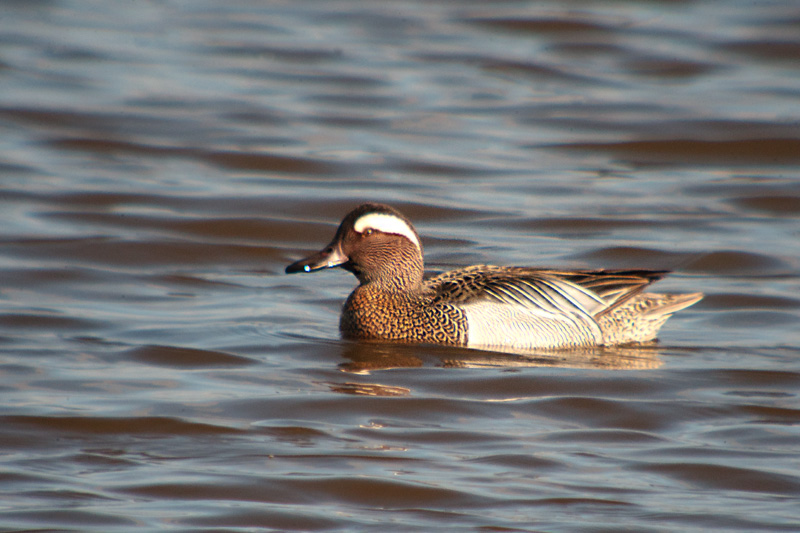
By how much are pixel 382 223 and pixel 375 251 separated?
195 mm

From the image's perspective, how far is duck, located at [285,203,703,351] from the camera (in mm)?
8117

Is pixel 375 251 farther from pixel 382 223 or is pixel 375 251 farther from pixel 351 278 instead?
pixel 351 278

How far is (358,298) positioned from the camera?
8.36 metres

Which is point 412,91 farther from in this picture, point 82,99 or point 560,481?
point 560,481

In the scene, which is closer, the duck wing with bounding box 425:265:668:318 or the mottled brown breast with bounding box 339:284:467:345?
the mottled brown breast with bounding box 339:284:467:345

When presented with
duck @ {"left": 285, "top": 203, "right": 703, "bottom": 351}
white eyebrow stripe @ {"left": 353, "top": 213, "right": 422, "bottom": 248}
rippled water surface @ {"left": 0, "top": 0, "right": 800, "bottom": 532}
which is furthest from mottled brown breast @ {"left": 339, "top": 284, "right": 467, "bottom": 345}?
white eyebrow stripe @ {"left": 353, "top": 213, "right": 422, "bottom": 248}

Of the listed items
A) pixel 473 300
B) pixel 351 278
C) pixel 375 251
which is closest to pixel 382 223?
pixel 375 251

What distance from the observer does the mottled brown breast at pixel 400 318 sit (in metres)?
8.09

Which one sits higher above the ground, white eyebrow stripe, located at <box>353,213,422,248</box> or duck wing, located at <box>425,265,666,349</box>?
white eyebrow stripe, located at <box>353,213,422,248</box>

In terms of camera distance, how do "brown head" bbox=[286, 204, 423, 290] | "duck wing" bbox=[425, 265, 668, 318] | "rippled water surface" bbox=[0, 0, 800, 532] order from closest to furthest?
"rippled water surface" bbox=[0, 0, 800, 532] < "duck wing" bbox=[425, 265, 668, 318] < "brown head" bbox=[286, 204, 423, 290]

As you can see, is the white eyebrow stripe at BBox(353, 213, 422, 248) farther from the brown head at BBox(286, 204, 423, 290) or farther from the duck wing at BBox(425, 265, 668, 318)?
the duck wing at BBox(425, 265, 668, 318)

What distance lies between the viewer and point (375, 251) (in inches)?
330

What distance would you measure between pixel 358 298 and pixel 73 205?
167 inches

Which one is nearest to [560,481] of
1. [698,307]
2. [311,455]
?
[311,455]
